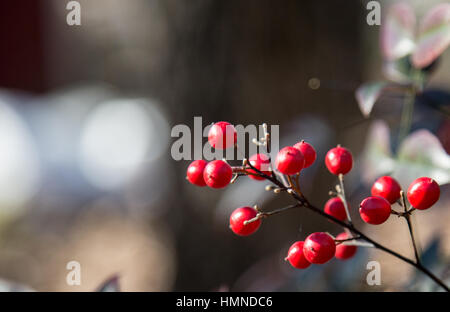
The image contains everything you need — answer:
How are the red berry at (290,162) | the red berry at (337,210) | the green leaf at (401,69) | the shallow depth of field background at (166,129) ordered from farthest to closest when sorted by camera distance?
the shallow depth of field background at (166,129), the green leaf at (401,69), the red berry at (337,210), the red berry at (290,162)

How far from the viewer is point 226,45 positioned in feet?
3.73

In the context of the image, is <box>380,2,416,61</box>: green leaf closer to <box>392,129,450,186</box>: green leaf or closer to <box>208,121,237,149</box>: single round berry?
<box>392,129,450,186</box>: green leaf

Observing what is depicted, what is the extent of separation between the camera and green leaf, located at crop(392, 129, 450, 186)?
1.58 feet

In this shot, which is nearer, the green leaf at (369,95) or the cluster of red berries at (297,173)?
the cluster of red berries at (297,173)

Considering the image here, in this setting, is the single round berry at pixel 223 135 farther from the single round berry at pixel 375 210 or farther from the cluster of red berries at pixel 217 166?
the single round berry at pixel 375 210

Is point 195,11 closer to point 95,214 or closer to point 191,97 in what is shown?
point 191,97

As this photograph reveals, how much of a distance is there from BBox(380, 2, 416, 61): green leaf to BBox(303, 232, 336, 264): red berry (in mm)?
343

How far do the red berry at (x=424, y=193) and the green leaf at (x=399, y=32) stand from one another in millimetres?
268

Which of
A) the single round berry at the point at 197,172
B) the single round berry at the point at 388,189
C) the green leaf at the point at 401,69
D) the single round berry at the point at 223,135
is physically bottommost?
the single round berry at the point at 388,189

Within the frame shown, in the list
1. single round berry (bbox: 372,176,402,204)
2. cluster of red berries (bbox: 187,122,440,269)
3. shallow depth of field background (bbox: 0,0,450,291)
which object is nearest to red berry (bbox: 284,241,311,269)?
cluster of red berries (bbox: 187,122,440,269)

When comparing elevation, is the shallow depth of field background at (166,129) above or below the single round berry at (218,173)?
above

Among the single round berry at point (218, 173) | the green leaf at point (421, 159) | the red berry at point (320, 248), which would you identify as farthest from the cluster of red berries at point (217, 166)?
the green leaf at point (421, 159)

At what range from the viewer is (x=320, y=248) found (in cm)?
41

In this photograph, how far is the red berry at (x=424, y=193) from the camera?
1.35ft
